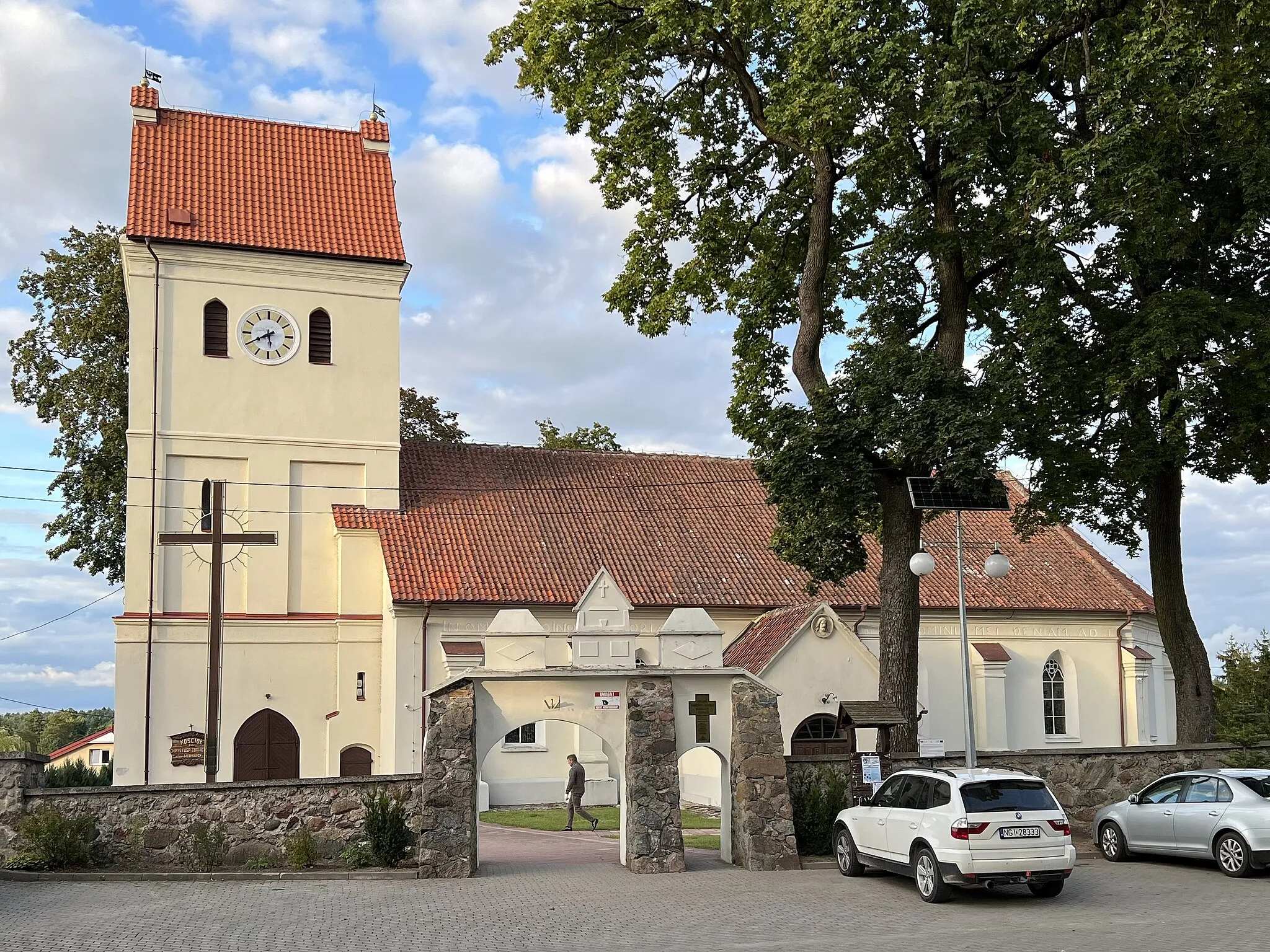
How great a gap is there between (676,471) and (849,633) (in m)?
10.1

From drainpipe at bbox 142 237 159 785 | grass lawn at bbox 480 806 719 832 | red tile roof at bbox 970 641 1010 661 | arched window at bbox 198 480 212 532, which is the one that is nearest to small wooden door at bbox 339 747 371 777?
grass lawn at bbox 480 806 719 832

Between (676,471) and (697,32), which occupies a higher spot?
(697,32)

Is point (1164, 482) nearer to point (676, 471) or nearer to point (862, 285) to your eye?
point (862, 285)

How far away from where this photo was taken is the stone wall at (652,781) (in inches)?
707

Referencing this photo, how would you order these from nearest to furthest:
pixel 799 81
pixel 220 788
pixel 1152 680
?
pixel 220 788 → pixel 799 81 → pixel 1152 680

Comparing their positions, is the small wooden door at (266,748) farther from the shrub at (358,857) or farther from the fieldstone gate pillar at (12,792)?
the shrub at (358,857)

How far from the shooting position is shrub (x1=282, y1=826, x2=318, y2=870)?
57.4ft

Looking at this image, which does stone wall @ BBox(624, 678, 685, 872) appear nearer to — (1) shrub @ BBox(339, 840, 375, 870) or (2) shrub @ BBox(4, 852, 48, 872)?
(1) shrub @ BBox(339, 840, 375, 870)

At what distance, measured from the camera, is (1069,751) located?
20672mm

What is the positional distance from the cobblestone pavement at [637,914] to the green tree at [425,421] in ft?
82.2

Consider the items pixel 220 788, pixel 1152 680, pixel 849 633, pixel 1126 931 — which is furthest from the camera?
pixel 1152 680

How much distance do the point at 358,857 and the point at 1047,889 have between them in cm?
934

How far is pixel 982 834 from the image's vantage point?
14.5 metres

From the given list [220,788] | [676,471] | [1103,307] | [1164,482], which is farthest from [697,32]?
[676,471]
